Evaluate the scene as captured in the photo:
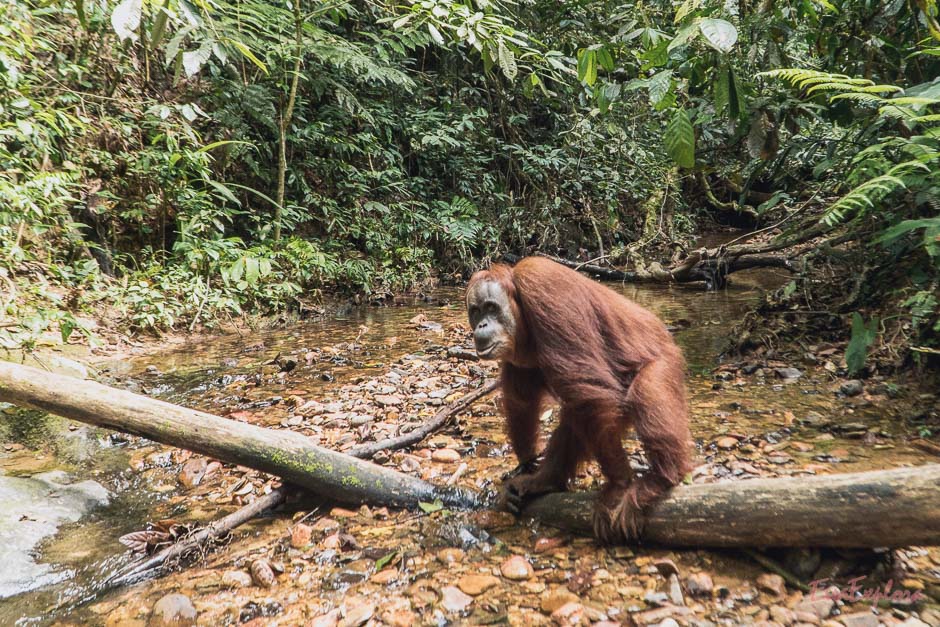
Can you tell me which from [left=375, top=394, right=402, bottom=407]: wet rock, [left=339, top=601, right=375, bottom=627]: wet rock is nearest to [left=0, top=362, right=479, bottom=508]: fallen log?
[left=339, top=601, right=375, bottom=627]: wet rock

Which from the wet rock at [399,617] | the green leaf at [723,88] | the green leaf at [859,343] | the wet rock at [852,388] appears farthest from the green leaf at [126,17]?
the wet rock at [852,388]

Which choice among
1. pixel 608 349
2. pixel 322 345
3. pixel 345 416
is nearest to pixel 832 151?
pixel 608 349

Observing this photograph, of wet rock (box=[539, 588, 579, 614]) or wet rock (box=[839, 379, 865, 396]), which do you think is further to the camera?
wet rock (box=[839, 379, 865, 396])

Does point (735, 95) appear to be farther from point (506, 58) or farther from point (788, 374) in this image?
point (788, 374)

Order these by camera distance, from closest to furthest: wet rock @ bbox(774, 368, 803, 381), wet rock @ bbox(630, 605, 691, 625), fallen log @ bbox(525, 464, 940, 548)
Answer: fallen log @ bbox(525, 464, 940, 548)
wet rock @ bbox(630, 605, 691, 625)
wet rock @ bbox(774, 368, 803, 381)

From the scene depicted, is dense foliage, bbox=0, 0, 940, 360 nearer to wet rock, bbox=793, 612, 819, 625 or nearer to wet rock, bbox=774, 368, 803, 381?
wet rock, bbox=774, 368, 803, 381

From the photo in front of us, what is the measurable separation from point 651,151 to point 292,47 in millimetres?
7396

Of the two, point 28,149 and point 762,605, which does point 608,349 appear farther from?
point 28,149

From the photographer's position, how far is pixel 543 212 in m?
11.9

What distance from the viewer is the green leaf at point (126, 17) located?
2.51 meters

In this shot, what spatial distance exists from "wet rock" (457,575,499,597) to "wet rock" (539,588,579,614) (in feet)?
0.75

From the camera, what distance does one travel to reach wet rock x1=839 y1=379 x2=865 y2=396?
4.11 metres

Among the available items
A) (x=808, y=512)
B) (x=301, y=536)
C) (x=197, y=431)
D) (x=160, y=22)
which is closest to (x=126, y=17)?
(x=160, y=22)

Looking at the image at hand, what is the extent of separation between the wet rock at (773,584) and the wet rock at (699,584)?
0.59ft
